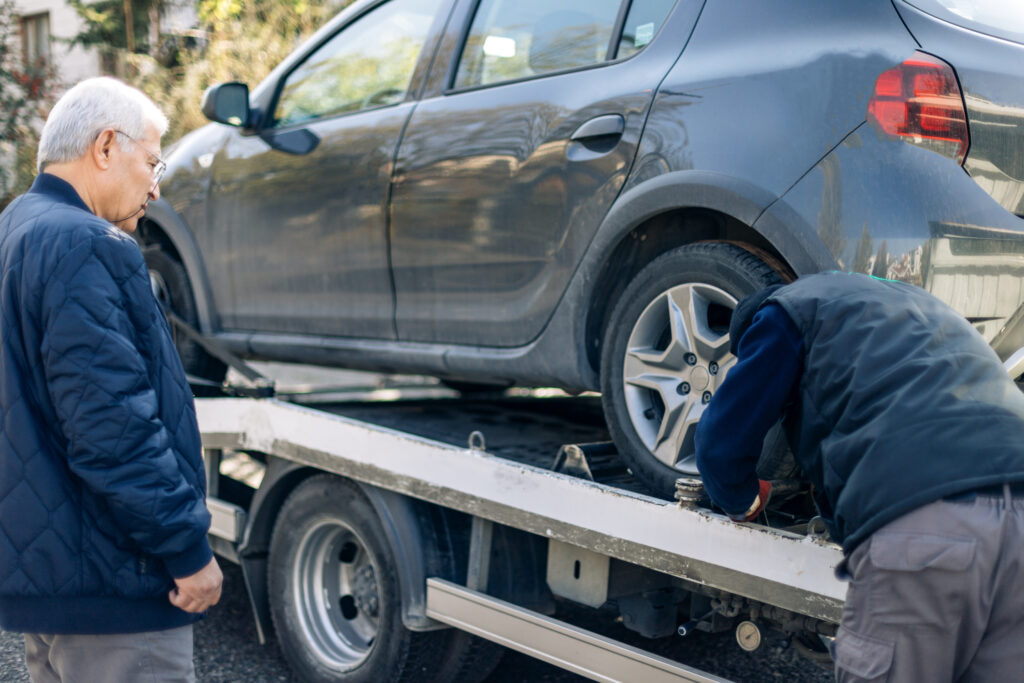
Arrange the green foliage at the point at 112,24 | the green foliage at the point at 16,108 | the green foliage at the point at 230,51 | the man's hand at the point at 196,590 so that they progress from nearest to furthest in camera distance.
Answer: the man's hand at the point at 196,590 < the green foliage at the point at 230,51 < the green foliage at the point at 16,108 < the green foliage at the point at 112,24

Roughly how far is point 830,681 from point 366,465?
6.28 feet

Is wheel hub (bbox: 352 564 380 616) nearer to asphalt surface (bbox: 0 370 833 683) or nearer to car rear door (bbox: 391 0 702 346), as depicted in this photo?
asphalt surface (bbox: 0 370 833 683)

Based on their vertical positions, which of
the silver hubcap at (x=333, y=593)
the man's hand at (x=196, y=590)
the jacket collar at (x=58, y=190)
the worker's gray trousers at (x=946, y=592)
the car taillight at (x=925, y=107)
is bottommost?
the silver hubcap at (x=333, y=593)

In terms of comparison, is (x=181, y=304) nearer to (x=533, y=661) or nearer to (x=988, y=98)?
(x=533, y=661)

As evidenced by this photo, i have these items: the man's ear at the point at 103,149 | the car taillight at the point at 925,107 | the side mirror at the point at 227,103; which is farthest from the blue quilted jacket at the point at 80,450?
the side mirror at the point at 227,103

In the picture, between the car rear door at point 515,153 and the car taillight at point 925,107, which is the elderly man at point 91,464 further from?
the car taillight at point 925,107

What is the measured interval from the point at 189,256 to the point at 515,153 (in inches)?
81.4

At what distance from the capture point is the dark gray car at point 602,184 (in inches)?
94.3

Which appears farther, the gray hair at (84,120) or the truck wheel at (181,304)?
the truck wheel at (181,304)

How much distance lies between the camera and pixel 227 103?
14.0 feet

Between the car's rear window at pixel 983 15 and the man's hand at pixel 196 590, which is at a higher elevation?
the car's rear window at pixel 983 15

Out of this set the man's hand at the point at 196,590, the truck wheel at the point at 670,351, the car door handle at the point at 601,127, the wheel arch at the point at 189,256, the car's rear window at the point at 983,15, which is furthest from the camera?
the wheel arch at the point at 189,256

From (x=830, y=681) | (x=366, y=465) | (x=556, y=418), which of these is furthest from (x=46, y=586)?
(x=830, y=681)

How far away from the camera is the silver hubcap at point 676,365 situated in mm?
2639
